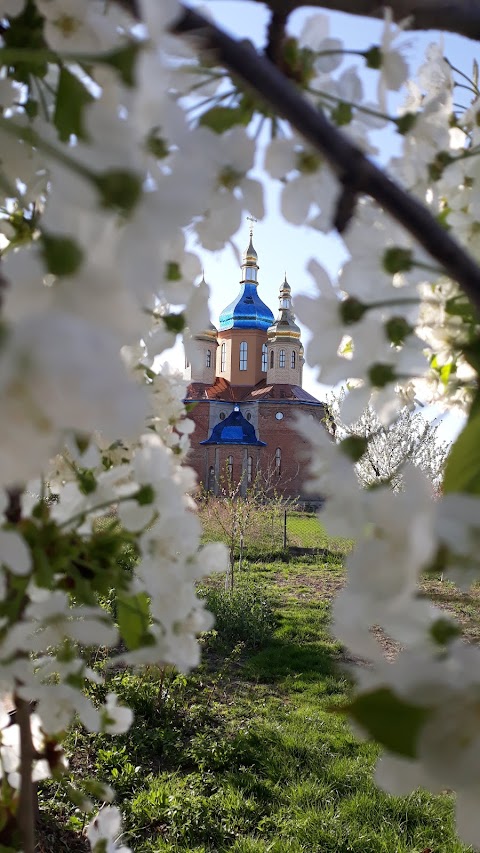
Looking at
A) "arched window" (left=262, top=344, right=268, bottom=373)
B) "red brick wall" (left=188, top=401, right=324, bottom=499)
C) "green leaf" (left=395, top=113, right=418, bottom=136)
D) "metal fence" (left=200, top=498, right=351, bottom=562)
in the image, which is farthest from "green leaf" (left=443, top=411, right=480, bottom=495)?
"arched window" (left=262, top=344, right=268, bottom=373)

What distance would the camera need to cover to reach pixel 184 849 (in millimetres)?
2703

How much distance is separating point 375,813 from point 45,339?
Answer: 338cm

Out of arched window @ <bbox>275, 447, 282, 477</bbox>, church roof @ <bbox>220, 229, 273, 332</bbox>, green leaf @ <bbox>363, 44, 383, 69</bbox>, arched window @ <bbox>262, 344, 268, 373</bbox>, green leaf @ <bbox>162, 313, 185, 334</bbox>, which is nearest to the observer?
green leaf @ <bbox>363, 44, 383, 69</bbox>

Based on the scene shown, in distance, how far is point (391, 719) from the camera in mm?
252

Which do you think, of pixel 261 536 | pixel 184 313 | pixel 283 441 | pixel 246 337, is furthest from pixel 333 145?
pixel 246 337

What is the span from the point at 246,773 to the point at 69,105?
3.52 meters

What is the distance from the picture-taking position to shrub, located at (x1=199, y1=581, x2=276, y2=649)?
5.66 meters

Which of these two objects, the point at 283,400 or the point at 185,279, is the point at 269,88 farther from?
the point at 283,400

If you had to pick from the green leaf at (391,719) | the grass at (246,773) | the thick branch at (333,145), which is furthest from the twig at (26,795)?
the grass at (246,773)

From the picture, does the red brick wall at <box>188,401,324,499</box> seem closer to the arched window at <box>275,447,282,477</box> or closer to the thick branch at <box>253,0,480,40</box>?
the arched window at <box>275,447,282,477</box>

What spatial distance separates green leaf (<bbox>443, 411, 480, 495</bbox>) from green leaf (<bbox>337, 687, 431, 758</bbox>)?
0.47 ft

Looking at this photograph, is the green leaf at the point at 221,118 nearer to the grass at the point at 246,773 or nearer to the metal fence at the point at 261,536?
the grass at the point at 246,773

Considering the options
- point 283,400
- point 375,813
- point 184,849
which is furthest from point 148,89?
point 283,400

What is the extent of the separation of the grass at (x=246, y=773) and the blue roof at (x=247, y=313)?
18716 mm
